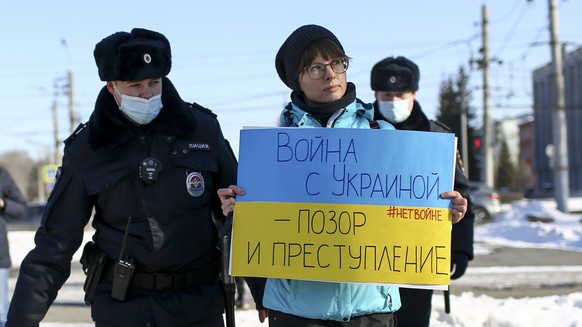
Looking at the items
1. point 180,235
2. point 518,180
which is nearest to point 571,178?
point 518,180

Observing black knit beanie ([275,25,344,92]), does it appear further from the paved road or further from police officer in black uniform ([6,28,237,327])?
the paved road

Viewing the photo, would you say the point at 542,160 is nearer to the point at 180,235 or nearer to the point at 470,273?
the point at 470,273

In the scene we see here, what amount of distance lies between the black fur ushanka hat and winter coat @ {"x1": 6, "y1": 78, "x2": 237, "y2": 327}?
15cm

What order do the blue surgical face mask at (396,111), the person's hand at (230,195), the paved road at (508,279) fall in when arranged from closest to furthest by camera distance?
the person's hand at (230,195), the blue surgical face mask at (396,111), the paved road at (508,279)

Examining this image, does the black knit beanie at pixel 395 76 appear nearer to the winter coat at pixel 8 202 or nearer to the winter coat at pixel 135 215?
the winter coat at pixel 135 215

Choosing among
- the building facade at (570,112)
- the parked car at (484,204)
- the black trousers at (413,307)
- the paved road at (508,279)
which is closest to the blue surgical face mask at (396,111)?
the black trousers at (413,307)

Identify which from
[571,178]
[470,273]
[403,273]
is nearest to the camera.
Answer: [403,273]

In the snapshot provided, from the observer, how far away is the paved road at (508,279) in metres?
10.5

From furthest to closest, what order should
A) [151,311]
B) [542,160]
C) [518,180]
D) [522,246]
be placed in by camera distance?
[518,180] → [542,160] → [522,246] → [151,311]

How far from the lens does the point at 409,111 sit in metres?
5.00

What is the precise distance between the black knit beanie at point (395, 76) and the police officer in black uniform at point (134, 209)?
1.75m

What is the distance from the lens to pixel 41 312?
3521 millimetres

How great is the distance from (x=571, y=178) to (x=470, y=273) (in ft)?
184

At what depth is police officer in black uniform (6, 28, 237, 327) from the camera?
11.4ft
